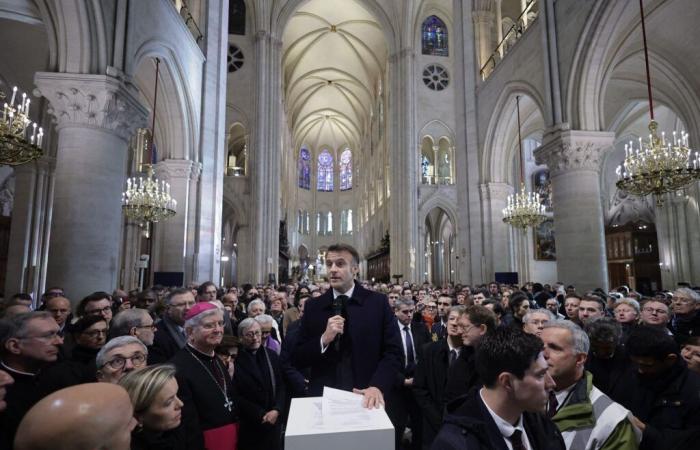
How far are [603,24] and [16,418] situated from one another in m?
11.0

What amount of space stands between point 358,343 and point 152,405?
111 cm

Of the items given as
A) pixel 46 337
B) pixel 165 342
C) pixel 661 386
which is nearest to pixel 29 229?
pixel 165 342

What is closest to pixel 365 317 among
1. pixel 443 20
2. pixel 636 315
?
pixel 636 315

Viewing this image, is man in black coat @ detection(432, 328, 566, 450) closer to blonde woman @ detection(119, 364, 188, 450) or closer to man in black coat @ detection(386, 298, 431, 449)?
blonde woman @ detection(119, 364, 188, 450)

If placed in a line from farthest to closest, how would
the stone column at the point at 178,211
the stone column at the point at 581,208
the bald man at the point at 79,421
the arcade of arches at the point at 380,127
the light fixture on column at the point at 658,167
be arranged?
the stone column at the point at 178,211
the stone column at the point at 581,208
the light fixture on column at the point at 658,167
the arcade of arches at the point at 380,127
the bald man at the point at 79,421

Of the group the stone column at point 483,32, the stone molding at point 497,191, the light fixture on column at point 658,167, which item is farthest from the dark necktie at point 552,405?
the stone column at point 483,32

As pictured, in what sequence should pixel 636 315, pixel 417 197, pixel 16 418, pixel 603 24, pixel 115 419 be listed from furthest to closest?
pixel 417 197, pixel 603 24, pixel 636 315, pixel 16 418, pixel 115 419

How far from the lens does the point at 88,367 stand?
8.66 feet

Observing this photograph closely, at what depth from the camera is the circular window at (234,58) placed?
948 inches

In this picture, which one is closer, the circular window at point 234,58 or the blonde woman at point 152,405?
the blonde woman at point 152,405

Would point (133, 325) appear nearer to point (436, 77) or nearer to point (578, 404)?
point (578, 404)

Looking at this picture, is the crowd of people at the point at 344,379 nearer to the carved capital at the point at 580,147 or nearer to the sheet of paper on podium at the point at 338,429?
the sheet of paper on podium at the point at 338,429

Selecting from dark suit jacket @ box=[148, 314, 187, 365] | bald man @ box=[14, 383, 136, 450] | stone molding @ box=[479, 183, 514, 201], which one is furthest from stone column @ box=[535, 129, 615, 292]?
bald man @ box=[14, 383, 136, 450]

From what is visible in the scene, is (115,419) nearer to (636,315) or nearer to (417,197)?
(636,315)
